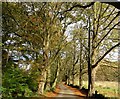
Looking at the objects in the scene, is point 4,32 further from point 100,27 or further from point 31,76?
point 100,27

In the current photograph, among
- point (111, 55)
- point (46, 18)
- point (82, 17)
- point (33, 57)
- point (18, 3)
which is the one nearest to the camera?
point (18, 3)

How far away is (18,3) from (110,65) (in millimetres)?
12287

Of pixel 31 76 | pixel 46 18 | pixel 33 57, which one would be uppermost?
pixel 46 18

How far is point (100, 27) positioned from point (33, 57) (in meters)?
8.94

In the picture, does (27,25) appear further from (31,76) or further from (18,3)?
(31,76)

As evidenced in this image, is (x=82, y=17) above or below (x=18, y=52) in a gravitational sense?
above

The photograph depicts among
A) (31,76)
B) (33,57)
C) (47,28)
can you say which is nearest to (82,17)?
(47,28)

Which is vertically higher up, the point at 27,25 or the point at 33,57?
the point at 27,25

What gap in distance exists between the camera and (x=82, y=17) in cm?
3091

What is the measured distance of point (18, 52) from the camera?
2669 centimetres

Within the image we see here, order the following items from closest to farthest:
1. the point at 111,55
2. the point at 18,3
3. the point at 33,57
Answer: the point at 18,3, the point at 33,57, the point at 111,55

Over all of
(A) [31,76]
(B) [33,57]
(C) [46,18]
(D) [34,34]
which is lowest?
(A) [31,76]

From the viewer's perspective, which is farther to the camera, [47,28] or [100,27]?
[100,27]

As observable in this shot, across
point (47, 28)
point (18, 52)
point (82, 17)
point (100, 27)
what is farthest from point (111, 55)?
point (18, 52)
